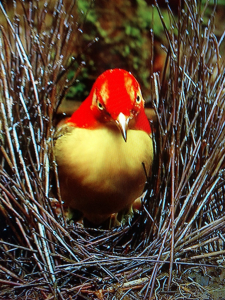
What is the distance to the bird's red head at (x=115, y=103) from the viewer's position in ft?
2.25

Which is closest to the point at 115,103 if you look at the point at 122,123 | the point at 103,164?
the point at 122,123

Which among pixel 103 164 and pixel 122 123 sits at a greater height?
pixel 122 123

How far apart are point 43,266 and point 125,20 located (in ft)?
1.74

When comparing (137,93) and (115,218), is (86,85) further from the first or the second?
Answer: (115,218)

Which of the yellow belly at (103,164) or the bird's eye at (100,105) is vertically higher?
the bird's eye at (100,105)

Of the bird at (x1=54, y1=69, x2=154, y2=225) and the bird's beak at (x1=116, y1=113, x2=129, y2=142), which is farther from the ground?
the bird's beak at (x1=116, y1=113, x2=129, y2=142)

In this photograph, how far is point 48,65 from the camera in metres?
0.75

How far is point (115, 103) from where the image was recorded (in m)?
0.69

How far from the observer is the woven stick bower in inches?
25.4

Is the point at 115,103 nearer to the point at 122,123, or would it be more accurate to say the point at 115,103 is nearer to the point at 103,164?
the point at 122,123

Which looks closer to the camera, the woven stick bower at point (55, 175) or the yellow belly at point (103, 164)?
the woven stick bower at point (55, 175)

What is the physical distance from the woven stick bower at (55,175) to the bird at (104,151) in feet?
0.14

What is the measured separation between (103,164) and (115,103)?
0.48 ft

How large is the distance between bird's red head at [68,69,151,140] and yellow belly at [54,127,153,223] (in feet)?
0.09
